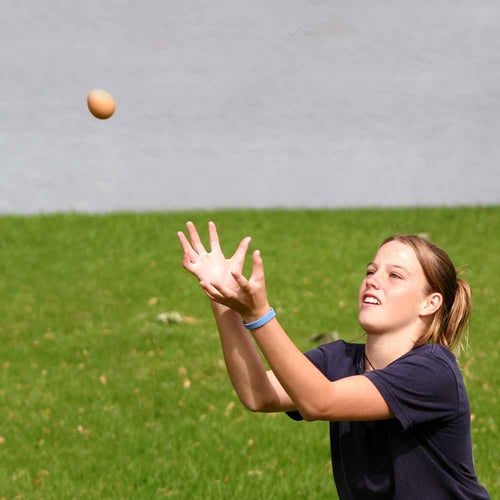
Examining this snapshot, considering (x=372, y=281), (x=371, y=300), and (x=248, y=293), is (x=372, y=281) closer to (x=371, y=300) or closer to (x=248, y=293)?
(x=371, y=300)

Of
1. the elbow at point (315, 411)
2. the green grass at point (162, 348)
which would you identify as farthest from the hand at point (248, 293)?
the green grass at point (162, 348)

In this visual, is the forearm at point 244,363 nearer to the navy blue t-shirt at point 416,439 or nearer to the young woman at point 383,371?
the young woman at point 383,371

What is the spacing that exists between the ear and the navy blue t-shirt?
0.14m

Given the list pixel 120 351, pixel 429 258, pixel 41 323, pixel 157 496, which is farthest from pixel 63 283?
pixel 429 258

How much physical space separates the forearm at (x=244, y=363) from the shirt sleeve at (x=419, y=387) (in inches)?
20.0

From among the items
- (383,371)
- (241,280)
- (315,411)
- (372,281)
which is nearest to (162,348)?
(372,281)

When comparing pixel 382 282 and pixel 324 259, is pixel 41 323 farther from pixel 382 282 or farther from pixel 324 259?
pixel 382 282

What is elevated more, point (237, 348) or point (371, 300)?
point (371, 300)

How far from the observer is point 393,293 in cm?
334

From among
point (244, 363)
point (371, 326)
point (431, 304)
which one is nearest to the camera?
point (371, 326)

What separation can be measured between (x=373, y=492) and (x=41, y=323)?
288 inches

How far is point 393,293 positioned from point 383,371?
306mm

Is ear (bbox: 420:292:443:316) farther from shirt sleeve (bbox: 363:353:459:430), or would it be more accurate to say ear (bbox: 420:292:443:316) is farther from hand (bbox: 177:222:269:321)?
hand (bbox: 177:222:269:321)

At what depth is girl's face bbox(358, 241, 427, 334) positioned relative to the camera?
10.9 ft
